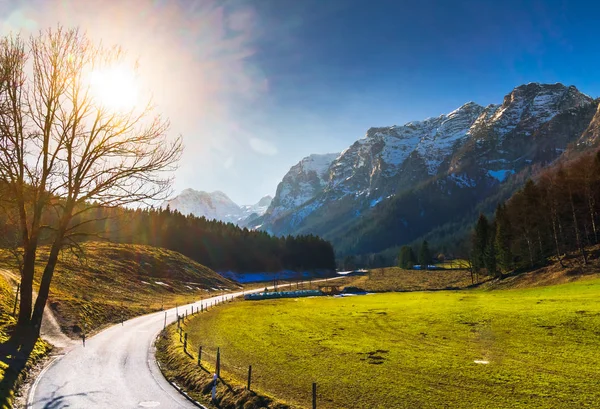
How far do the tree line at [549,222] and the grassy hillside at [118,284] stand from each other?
8082 centimetres

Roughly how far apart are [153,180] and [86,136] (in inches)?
256

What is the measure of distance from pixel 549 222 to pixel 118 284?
338 ft

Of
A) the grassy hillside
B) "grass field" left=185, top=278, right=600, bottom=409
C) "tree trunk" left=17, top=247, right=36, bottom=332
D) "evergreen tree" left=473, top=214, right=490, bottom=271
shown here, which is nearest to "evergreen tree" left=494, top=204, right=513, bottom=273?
"evergreen tree" left=473, top=214, right=490, bottom=271

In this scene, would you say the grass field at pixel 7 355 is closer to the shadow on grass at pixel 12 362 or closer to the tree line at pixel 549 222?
the shadow on grass at pixel 12 362

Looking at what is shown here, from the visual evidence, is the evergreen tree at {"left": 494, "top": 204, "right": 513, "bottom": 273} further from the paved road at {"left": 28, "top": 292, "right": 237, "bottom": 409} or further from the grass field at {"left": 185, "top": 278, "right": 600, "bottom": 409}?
the paved road at {"left": 28, "top": 292, "right": 237, "bottom": 409}

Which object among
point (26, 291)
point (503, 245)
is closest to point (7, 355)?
point (26, 291)

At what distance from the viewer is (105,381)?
2445 centimetres

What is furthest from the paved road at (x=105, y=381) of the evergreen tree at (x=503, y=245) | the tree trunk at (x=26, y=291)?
the evergreen tree at (x=503, y=245)

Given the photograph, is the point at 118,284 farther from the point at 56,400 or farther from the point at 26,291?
the point at 56,400

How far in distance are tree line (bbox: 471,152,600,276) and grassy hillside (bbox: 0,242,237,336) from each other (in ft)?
265

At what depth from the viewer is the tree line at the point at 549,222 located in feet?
255

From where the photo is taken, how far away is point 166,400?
837 inches

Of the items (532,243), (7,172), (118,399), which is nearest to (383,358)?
(118,399)

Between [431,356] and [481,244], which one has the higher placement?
[481,244]
